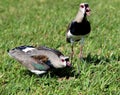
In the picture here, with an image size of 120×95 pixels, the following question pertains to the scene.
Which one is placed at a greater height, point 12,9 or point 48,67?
point 48,67

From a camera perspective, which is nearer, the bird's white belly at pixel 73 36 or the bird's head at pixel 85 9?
the bird's head at pixel 85 9

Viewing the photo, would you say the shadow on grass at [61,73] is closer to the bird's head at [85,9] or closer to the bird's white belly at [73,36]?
the bird's white belly at [73,36]

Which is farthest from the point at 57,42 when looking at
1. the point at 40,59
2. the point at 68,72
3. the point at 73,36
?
the point at 40,59

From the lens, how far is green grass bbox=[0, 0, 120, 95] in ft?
17.9

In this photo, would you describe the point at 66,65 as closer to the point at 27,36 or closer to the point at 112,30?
the point at 27,36

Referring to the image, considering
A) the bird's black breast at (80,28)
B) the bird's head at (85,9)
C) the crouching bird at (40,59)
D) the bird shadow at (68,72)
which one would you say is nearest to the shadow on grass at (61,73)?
the bird shadow at (68,72)

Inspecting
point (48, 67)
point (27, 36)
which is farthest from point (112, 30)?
point (48, 67)

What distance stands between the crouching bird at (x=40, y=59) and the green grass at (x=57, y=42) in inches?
6.6

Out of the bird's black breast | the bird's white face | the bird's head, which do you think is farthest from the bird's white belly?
the bird's white face

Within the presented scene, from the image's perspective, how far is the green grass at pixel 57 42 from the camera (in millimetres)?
5469

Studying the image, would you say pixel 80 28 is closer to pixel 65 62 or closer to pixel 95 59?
pixel 65 62

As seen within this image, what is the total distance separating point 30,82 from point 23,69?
2.04 ft

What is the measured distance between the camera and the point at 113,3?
12859 mm

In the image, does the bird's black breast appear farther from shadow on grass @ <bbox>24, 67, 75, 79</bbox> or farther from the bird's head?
shadow on grass @ <bbox>24, 67, 75, 79</bbox>
